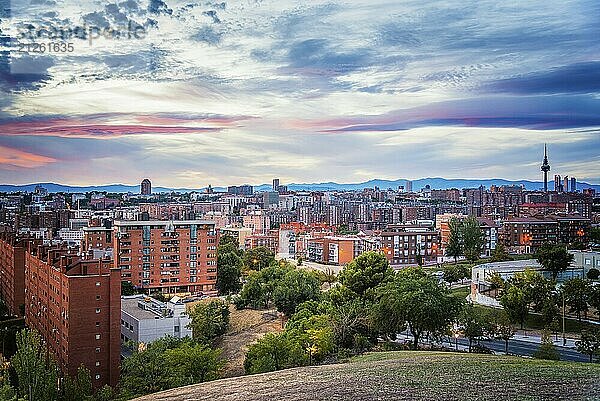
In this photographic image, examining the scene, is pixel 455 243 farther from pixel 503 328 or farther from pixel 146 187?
pixel 503 328

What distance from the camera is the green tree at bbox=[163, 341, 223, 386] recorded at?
5539 mm

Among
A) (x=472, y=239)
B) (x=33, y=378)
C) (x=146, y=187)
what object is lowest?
(x=33, y=378)

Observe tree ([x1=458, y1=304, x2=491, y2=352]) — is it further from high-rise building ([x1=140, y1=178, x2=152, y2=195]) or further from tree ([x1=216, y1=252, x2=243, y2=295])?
high-rise building ([x1=140, y1=178, x2=152, y2=195])

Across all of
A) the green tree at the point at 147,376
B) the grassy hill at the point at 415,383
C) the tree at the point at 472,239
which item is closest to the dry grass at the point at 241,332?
the green tree at the point at 147,376

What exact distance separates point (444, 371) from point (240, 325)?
5855 mm

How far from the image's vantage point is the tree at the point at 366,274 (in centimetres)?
894

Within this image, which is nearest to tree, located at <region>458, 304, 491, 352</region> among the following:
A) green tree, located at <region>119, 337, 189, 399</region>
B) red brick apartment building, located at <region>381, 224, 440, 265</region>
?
green tree, located at <region>119, 337, 189, 399</region>

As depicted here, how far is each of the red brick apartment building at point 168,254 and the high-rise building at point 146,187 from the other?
1.29m

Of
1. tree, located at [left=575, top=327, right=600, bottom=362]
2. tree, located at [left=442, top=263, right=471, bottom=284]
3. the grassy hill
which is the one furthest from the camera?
tree, located at [left=442, top=263, right=471, bottom=284]

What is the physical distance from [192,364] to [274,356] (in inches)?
32.6

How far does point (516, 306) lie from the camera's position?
770 cm

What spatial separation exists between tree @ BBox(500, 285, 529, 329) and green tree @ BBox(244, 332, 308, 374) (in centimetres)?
300

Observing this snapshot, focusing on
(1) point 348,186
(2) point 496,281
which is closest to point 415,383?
(2) point 496,281

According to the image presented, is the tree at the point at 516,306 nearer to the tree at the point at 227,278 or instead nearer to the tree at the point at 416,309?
the tree at the point at 416,309
